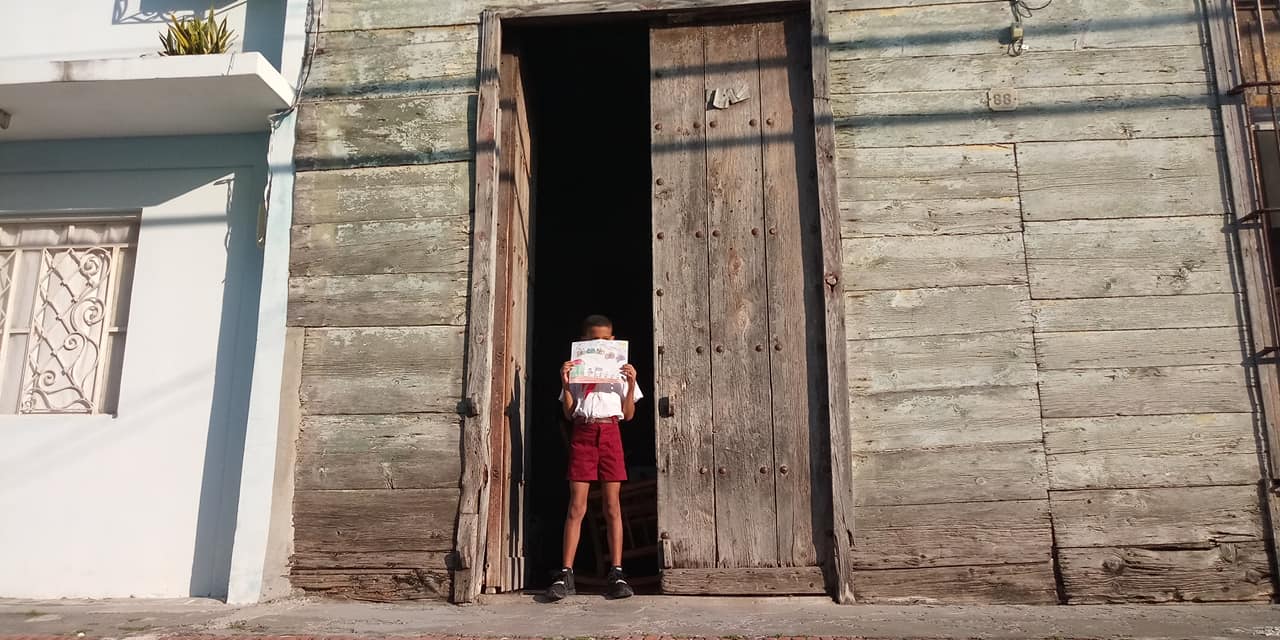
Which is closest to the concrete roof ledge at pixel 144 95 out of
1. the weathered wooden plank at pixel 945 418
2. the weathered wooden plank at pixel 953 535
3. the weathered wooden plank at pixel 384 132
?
the weathered wooden plank at pixel 384 132

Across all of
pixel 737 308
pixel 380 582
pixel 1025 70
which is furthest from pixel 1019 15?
pixel 380 582

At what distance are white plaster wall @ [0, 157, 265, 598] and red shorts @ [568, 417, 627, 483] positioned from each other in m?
1.98

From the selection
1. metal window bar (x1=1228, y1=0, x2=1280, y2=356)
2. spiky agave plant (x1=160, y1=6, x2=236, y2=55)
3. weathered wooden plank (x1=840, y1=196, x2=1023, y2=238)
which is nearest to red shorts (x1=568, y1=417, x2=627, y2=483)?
weathered wooden plank (x1=840, y1=196, x2=1023, y2=238)

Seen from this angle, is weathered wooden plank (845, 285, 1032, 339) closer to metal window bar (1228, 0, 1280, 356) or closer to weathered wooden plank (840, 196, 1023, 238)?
weathered wooden plank (840, 196, 1023, 238)

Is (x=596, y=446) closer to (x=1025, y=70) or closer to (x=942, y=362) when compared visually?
(x=942, y=362)

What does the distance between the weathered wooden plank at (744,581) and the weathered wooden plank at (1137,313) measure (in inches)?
71.4

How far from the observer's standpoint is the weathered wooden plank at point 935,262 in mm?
5172

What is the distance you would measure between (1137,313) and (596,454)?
9.79 feet

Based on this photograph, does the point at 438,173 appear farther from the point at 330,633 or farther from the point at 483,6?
the point at 330,633

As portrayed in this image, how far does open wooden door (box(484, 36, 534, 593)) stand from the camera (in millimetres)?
5398

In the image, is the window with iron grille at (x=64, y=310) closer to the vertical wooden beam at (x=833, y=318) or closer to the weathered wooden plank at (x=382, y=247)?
the weathered wooden plank at (x=382, y=247)

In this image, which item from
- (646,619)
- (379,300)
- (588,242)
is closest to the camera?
(646,619)

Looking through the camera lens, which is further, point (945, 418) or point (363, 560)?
point (363, 560)

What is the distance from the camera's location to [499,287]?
18.1 ft
